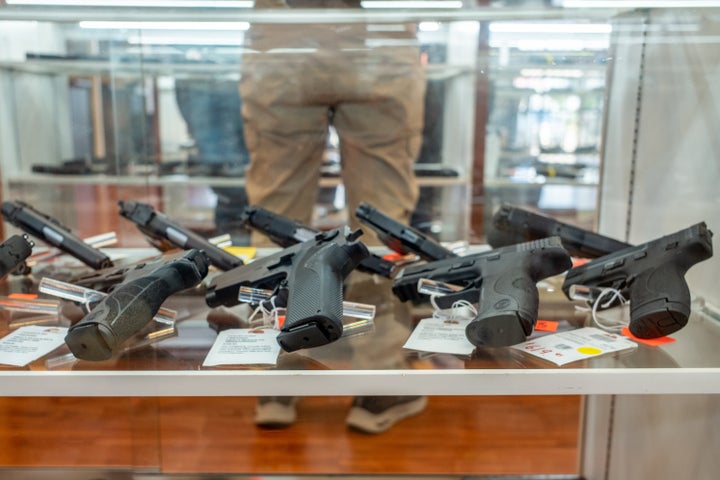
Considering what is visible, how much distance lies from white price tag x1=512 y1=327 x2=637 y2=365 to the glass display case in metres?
0.01

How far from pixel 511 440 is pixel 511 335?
0.83 m

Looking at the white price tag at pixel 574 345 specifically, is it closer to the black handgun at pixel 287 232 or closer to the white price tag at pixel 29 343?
the black handgun at pixel 287 232

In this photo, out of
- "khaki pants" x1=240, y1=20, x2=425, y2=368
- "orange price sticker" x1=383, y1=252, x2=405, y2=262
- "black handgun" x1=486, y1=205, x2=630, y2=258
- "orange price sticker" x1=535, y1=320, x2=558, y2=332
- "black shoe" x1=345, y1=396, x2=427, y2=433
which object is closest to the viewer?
"orange price sticker" x1=535, y1=320, x2=558, y2=332

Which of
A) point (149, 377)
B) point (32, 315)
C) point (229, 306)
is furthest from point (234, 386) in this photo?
point (32, 315)

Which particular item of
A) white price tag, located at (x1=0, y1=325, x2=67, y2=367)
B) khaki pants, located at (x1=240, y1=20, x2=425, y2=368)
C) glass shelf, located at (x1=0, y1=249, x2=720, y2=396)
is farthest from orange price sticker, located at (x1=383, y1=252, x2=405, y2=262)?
white price tag, located at (x1=0, y1=325, x2=67, y2=367)

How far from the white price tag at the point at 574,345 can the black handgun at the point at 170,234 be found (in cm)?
44

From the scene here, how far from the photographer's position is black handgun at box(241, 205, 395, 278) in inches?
36.8

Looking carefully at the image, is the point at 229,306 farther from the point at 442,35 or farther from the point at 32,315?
the point at 442,35

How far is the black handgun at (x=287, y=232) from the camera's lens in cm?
93

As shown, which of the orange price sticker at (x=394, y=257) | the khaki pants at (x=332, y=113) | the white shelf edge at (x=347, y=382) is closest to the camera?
the white shelf edge at (x=347, y=382)

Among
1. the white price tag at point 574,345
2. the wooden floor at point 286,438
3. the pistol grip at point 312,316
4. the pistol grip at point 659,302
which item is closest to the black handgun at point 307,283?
the pistol grip at point 312,316

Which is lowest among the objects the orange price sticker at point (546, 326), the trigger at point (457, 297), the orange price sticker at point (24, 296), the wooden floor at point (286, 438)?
the wooden floor at point (286, 438)

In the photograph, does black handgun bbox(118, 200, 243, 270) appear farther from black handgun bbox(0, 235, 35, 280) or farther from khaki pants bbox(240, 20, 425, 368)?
khaki pants bbox(240, 20, 425, 368)

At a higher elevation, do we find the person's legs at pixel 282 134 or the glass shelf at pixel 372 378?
the person's legs at pixel 282 134
